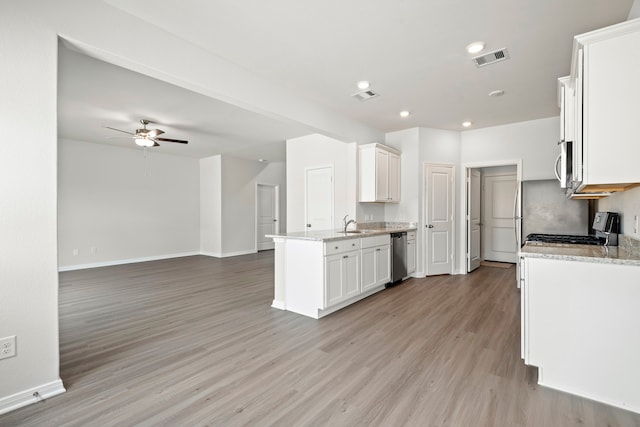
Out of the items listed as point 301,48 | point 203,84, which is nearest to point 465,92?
point 301,48

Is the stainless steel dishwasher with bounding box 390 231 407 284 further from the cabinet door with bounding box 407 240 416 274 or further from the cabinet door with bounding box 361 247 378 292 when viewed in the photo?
the cabinet door with bounding box 361 247 378 292

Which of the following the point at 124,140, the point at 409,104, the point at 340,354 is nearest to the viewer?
the point at 340,354

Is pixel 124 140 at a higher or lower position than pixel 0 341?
higher

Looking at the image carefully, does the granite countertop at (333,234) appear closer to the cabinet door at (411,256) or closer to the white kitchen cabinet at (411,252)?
the white kitchen cabinet at (411,252)

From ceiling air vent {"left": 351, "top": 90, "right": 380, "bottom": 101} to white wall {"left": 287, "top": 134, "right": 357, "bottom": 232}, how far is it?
1.08 m

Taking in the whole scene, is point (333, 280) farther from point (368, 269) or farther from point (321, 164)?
point (321, 164)

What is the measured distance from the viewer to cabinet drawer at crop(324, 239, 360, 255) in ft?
11.0

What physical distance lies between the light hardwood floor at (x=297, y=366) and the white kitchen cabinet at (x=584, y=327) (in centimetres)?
13

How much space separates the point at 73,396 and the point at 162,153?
6.55 m

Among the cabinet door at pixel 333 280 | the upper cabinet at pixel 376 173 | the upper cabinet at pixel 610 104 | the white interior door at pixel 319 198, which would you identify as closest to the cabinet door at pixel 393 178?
the upper cabinet at pixel 376 173

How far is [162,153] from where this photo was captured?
7.49m

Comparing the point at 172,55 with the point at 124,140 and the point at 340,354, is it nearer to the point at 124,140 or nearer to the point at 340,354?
the point at 340,354

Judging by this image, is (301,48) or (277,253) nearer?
(301,48)

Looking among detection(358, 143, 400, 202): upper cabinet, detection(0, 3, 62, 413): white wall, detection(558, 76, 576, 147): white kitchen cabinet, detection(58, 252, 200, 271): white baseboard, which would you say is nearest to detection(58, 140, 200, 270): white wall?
detection(58, 252, 200, 271): white baseboard
